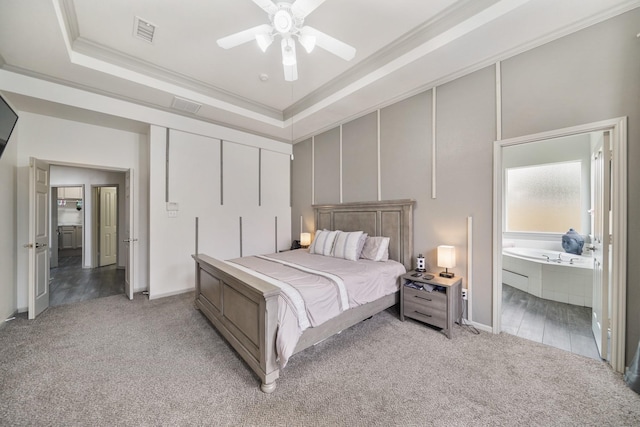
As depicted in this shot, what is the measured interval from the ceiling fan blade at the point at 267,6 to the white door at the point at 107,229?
642 cm

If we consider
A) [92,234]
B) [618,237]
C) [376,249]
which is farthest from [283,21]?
[92,234]

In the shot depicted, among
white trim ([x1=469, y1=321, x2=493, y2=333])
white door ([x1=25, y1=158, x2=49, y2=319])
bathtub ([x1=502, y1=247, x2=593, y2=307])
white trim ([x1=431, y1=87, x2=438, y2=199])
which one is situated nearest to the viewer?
white trim ([x1=469, y1=321, x2=493, y2=333])

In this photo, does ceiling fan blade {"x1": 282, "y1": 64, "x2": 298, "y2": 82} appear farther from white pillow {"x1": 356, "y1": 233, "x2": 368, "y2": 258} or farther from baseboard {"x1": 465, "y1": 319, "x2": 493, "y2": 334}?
baseboard {"x1": 465, "y1": 319, "x2": 493, "y2": 334}

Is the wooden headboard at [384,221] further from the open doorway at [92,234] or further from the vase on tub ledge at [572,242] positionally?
the open doorway at [92,234]

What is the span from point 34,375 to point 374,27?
4487mm

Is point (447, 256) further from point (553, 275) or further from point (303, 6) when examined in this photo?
point (303, 6)

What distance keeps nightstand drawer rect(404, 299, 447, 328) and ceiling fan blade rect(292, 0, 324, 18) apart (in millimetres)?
3088

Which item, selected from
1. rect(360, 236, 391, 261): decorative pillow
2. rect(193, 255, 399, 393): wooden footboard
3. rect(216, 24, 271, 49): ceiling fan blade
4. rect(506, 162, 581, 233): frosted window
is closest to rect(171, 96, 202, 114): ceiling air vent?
rect(216, 24, 271, 49): ceiling fan blade

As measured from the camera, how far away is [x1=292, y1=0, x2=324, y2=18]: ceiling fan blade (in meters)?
1.87

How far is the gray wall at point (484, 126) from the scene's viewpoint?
2.03m

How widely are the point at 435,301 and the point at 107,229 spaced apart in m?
7.65

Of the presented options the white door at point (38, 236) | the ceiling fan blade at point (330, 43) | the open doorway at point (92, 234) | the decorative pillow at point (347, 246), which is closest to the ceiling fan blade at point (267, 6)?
the ceiling fan blade at point (330, 43)

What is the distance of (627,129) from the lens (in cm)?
203

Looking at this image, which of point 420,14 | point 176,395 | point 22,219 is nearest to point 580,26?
point 420,14
